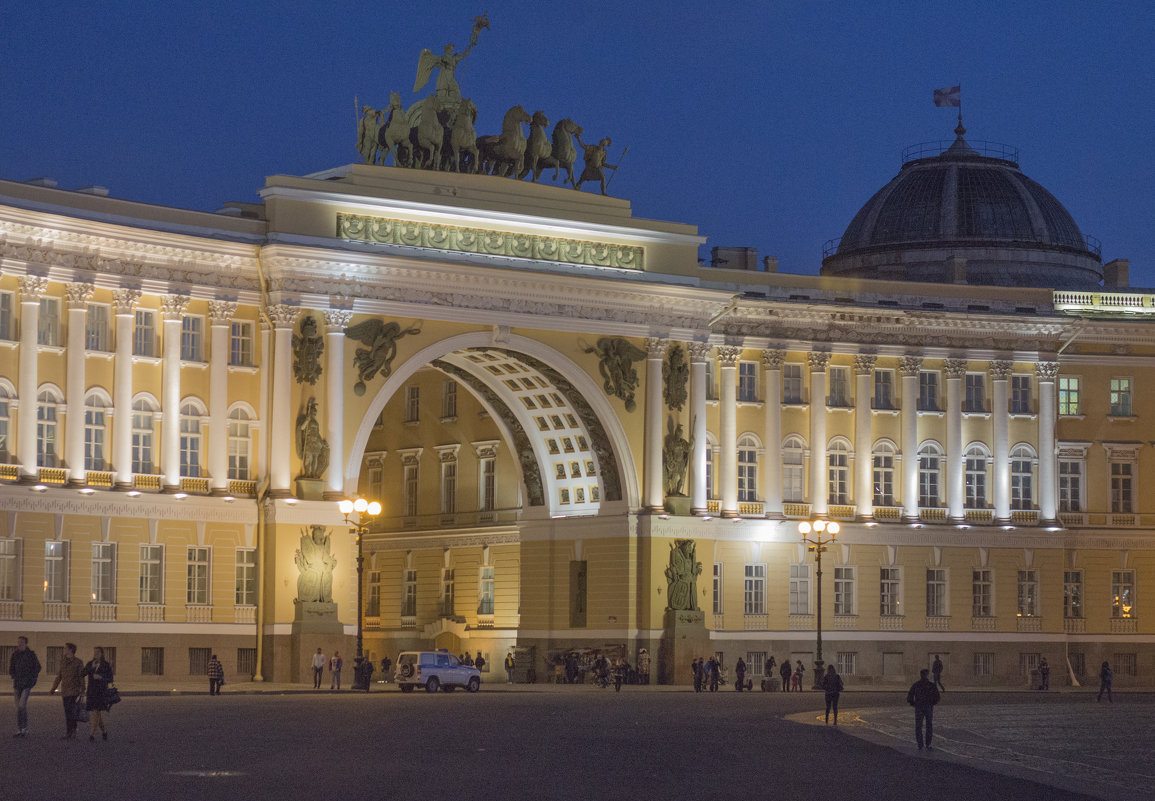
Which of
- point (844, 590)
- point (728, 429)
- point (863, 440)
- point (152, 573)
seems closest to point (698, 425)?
point (728, 429)

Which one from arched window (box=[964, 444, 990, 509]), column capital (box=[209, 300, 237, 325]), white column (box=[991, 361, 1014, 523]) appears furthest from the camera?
arched window (box=[964, 444, 990, 509])

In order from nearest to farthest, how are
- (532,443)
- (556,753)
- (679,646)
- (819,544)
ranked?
(556,753) → (819,544) → (679,646) → (532,443)

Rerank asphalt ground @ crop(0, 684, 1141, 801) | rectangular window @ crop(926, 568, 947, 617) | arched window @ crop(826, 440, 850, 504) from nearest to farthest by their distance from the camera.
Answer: asphalt ground @ crop(0, 684, 1141, 801)
arched window @ crop(826, 440, 850, 504)
rectangular window @ crop(926, 568, 947, 617)

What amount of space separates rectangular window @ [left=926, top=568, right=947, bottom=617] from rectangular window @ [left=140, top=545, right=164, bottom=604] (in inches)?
1184

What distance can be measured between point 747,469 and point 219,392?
69.9 feet

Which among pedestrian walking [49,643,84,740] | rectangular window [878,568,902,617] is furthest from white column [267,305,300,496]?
pedestrian walking [49,643,84,740]

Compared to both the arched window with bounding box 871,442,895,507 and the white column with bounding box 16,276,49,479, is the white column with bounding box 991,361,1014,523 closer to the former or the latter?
the arched window with bounding box 871,442,895,507

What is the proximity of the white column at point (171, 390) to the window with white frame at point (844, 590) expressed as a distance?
26.0 meters

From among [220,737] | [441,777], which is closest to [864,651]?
[220,737]

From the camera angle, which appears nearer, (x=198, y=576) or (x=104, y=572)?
(x=104, y=572)

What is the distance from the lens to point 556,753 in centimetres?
3244

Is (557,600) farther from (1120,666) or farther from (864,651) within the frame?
(1120,666)

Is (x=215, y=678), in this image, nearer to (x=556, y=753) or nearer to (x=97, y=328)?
(x=97, y=328)

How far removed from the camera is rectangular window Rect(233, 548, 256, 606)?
2477 inches
